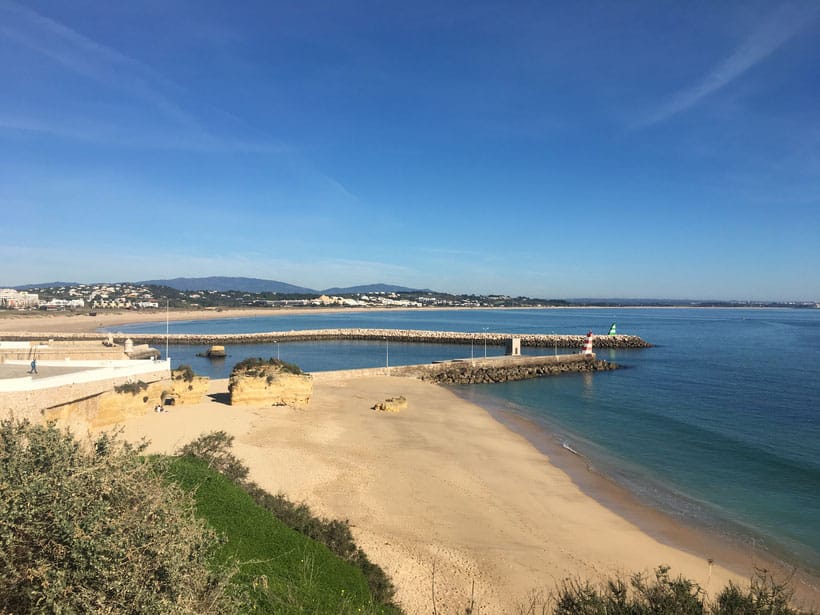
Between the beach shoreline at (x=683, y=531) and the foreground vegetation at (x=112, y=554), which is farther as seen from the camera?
the beach shoreline at (x=683, y=531)

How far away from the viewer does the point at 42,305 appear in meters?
129

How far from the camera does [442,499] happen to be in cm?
1502

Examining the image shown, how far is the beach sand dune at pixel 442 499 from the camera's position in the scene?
10.9 m

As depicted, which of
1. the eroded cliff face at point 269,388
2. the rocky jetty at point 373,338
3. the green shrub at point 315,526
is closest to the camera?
the green shrub at point 315,526

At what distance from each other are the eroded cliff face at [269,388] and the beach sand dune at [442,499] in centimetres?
87

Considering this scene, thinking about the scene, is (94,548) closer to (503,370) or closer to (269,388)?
(269,388)

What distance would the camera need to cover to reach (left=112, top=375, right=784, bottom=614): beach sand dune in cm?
1095

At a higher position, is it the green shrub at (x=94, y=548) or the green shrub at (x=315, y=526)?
the green shrub at (x=94, y=548)

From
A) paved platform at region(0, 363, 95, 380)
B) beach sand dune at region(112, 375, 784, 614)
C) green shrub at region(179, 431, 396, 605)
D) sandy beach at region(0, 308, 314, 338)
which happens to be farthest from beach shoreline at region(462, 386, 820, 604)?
sandy beach at region(0, 308, 314, 338)

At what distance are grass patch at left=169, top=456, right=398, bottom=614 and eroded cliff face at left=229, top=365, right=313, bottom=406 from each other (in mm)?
13395

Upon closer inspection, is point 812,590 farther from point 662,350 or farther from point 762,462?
point 662,350

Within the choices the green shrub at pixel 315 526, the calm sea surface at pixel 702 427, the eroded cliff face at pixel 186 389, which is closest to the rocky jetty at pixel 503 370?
the calm sea surface at pixel 702 427

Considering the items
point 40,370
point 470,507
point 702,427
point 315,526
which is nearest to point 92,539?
A: point 315,526

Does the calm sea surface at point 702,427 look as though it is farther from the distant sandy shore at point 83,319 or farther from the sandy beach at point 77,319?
the distant sandy shore at point 83,319
